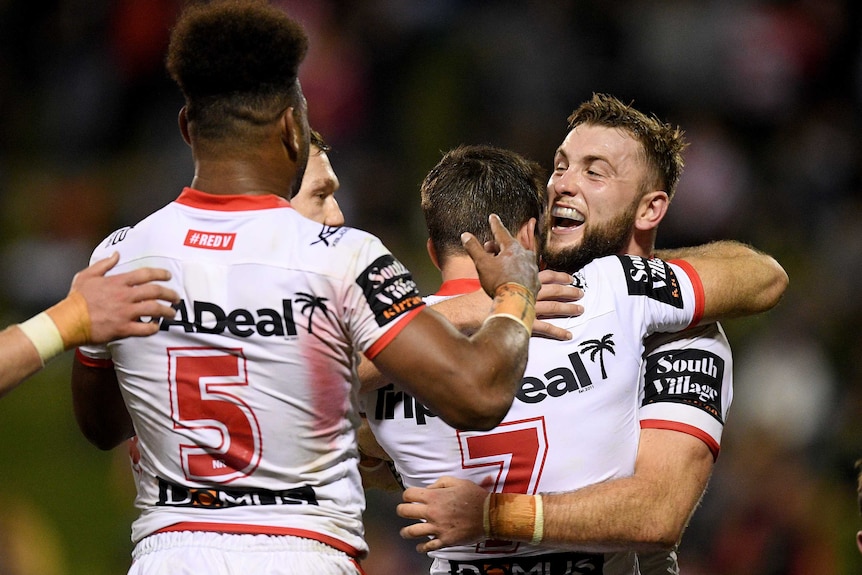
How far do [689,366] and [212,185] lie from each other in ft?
5.87

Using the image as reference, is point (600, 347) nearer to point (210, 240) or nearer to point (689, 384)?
point (689, 384)

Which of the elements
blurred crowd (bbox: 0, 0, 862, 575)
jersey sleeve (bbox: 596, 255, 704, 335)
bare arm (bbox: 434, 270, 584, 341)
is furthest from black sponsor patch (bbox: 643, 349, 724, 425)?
blurred crowd (bbox: 0, 0, 862, 575)

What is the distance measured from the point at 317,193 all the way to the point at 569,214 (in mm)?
1014

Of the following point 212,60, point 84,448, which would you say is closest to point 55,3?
point 84,448

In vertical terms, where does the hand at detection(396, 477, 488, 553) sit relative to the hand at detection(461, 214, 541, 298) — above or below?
below

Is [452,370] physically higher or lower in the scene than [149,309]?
lower

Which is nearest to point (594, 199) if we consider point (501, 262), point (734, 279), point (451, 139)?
point (734, 279)

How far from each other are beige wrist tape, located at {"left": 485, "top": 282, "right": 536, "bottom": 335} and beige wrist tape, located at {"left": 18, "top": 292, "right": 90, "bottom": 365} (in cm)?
109

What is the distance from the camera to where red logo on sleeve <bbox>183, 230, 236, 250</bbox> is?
118 inches

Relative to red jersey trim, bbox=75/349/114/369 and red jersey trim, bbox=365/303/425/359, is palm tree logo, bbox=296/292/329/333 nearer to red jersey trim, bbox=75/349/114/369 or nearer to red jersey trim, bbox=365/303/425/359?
red jersey trim, bbox=365/303/425/359

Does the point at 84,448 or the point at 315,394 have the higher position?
the point at 315,394

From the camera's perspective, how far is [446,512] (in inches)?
135

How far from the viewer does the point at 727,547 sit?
25.2 ft

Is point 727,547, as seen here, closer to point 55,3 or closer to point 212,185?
point 212,185
